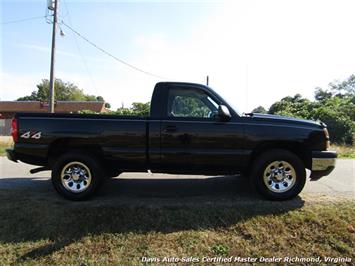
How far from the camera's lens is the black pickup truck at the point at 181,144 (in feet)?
18.8

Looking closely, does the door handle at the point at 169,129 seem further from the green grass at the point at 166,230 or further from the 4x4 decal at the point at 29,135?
the 4x4 decal at the point at 29,135

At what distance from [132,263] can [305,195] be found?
3491 mm

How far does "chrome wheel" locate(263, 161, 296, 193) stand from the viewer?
5730 mm

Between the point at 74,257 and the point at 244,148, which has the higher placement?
the point at 244,148

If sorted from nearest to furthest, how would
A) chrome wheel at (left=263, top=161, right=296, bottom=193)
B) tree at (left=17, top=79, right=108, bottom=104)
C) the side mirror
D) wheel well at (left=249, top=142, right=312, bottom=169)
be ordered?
the side mirror
chrome wheel at (left=263, top=161, right=296, bottom=193)
wheel well at (left=249, top=142, right=312, bottom=169)
tree at (left=17, top=79, right=108, bottom=104)

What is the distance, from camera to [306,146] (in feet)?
19.1

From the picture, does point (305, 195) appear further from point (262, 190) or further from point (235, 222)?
point (235, 222)

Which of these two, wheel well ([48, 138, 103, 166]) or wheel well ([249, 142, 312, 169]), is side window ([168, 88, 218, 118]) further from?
wheel well ([48, 138, 103, 166])

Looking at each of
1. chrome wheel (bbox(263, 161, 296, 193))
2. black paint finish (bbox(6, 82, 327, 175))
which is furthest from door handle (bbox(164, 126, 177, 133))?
chrome wheel (bbox(263, 161, 296, 193))

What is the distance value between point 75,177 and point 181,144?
6.08 feet

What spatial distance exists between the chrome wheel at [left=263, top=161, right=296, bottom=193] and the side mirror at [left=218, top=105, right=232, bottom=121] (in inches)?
41.9

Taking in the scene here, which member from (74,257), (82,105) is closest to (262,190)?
(74,257)

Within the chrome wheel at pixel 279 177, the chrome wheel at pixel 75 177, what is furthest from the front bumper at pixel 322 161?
the chrome wheel at pixel 75 177

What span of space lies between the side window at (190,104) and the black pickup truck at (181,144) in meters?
0.02
